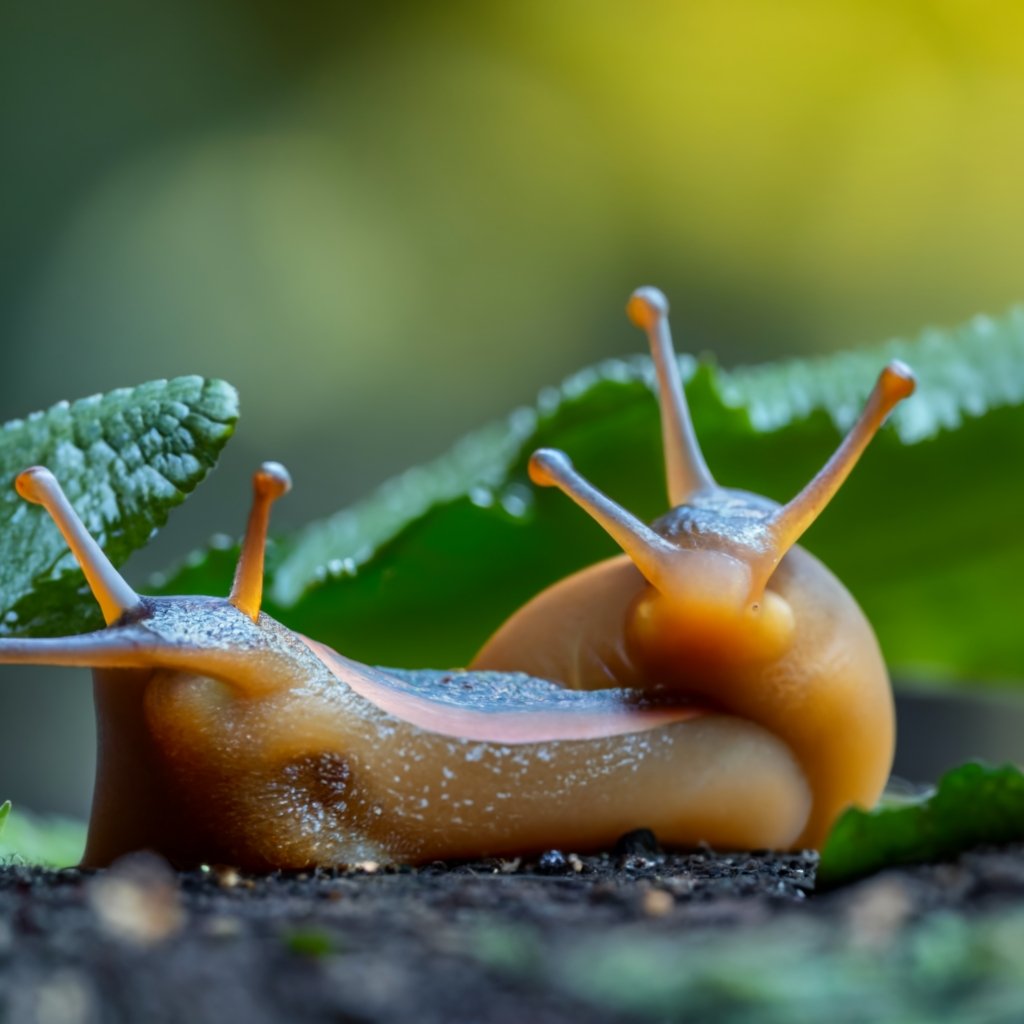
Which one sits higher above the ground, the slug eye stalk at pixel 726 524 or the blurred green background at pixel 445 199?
the blurred green background at pixel 445 199

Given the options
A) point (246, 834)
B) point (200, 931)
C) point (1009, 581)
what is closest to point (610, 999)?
point (200, 931)

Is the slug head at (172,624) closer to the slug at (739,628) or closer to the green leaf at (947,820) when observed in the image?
the slug at (739,628)

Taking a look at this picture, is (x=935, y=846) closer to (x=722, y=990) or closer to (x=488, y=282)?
(x=722, y=990)

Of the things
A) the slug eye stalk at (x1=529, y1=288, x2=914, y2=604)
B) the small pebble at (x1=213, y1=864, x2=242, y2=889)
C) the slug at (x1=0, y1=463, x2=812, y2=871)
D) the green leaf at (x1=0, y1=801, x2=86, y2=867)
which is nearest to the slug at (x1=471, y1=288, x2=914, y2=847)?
the slug eye stalk at (x1=529, y1=288, x2=914, y2=604)

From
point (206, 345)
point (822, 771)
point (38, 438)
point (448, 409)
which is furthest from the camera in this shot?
point (448, 409)

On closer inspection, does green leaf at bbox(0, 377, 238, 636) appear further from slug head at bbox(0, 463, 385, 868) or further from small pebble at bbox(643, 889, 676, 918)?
small pebble at bbox(643, 889, 676, 918)

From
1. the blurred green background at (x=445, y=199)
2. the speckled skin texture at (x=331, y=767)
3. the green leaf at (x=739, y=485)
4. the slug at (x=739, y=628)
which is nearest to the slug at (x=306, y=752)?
the speckled skin texture at (x=331, y=767)

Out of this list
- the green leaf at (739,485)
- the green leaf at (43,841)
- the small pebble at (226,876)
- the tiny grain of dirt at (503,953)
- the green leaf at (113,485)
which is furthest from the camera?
the green leaf at (739,485)
